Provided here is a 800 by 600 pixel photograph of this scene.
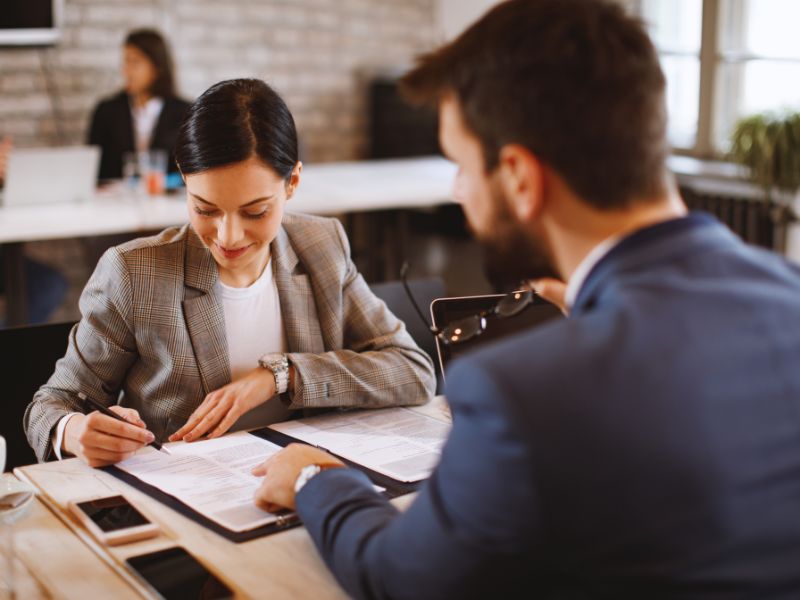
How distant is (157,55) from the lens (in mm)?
4809

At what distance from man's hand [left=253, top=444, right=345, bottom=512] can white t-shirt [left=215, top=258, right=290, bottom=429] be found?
507 millimetres

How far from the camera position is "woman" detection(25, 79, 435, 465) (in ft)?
5.49

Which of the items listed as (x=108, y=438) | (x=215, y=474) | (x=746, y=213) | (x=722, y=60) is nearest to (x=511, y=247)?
(x=215, y=474)

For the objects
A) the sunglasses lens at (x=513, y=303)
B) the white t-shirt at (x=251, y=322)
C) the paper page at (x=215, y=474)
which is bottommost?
the paper page at (x=215, y=474)

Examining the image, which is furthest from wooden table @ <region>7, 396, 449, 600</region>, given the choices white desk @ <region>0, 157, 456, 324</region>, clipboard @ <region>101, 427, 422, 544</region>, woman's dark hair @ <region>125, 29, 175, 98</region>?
woman's dark hair @ <region>125, 29, 175, 98</region>

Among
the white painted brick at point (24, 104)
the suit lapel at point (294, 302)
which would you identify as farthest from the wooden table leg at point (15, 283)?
the suit lapel at point (294, 302)

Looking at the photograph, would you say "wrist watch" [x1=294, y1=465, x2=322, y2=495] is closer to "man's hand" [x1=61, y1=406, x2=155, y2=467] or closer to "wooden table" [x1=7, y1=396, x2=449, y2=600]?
"wooden table" [x1=7, y1=396, x2=449, y2=600]

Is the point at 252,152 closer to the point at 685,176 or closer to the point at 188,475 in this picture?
the point at 188,475

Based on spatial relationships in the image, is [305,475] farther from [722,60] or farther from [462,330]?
[722,60]

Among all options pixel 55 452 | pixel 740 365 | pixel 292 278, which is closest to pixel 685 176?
pixel 292 278

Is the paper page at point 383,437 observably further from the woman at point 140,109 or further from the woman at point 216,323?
the woman at point 140,109

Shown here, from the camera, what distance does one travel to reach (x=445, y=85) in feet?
3.47

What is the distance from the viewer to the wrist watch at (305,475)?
125 cm

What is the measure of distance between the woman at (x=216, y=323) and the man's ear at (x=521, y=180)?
0.79 meters
